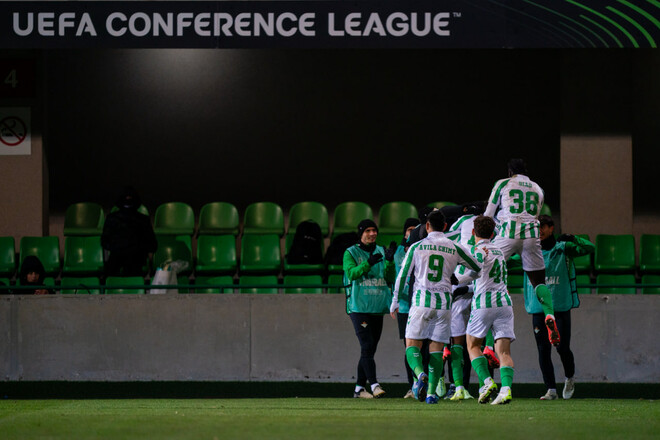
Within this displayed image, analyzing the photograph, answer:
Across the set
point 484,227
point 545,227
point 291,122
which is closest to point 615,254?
point 545,227

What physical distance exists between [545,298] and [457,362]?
3.37 feet

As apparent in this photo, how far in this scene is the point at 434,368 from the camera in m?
10.2

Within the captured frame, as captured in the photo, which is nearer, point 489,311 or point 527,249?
point 489,311

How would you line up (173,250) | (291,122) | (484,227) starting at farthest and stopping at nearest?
(291,122) < (173,250) < (484,227)

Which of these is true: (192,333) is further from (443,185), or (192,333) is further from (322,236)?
(443,185)

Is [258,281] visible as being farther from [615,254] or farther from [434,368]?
[434,368]

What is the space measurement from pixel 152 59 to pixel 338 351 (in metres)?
6.60

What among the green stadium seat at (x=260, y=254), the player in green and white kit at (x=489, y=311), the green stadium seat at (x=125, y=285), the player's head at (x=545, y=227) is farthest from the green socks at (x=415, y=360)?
the green stadium seat at (x=260, y=254)

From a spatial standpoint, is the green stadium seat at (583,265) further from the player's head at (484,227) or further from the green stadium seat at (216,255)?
the player's head at (484,227)

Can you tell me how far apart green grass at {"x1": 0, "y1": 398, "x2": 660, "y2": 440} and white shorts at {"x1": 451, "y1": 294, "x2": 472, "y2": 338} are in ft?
2.61

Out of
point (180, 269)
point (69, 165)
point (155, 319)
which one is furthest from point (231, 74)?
point (155, 319)

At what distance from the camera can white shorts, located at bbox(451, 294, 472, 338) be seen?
10781 millimetres

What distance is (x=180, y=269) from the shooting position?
49.2ft

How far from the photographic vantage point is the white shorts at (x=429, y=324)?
9992 millimetres
